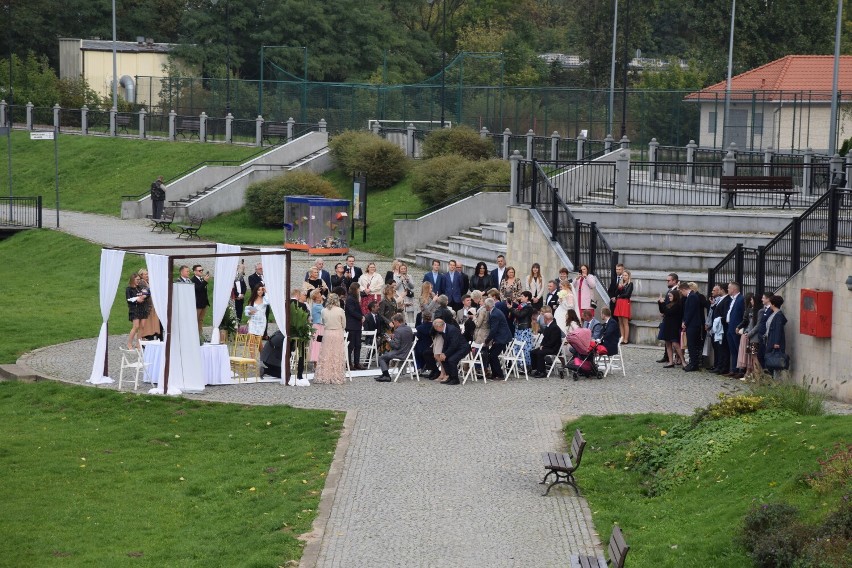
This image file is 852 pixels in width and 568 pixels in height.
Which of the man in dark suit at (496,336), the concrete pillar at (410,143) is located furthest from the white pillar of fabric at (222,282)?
the concrete pillar at (410,143)

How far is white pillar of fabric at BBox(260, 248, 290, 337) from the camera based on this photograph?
69.5ft

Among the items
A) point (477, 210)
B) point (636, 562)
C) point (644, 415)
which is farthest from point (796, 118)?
point (636, 562)

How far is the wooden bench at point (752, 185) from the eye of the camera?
1209 inches

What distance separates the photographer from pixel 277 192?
43219mm

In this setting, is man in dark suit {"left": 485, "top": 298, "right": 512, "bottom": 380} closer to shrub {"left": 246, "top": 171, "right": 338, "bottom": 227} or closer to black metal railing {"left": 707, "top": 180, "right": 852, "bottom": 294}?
black metal railing {"left": 707, "top": 180, "right": 852, "bottom": 294}

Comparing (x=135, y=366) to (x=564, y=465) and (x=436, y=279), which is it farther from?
(x=564, y=465)

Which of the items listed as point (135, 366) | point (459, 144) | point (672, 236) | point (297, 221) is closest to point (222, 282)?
point (135, 366)

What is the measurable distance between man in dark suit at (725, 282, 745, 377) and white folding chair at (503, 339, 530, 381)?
331cm

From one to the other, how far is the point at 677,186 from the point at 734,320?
1173cm

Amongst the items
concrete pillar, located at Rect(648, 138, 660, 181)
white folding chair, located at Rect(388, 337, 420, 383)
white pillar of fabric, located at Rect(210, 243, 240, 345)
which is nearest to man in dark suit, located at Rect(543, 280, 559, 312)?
white folding chair, located at Rect(388, 337, 420, 383)

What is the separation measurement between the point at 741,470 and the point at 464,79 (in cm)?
5088

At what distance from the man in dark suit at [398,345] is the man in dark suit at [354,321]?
0.73m

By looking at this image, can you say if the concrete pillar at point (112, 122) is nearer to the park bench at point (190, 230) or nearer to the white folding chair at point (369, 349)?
the park bench at point (190, 230)

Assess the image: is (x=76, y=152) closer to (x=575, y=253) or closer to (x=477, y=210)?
(x=477, y=210)
